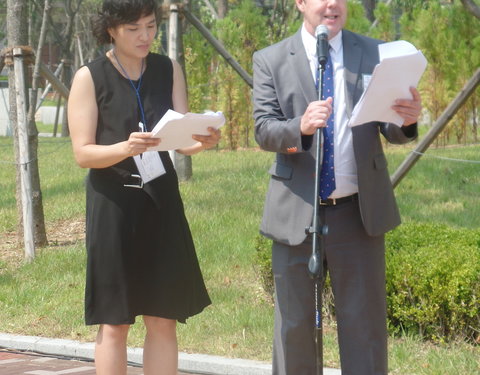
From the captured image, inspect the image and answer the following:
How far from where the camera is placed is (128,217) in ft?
15.3

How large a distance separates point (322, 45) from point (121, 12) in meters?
1.08

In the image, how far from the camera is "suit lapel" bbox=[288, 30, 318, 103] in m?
4.19

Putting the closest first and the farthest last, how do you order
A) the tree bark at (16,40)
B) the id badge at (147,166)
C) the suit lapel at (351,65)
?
the suit lapel at (351,65) < the id badge at (147,166) < the tree bark at (16,40)

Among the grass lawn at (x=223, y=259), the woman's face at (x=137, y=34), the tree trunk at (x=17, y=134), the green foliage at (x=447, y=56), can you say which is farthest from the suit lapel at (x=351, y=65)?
the green foliage at (x=447, y=56)

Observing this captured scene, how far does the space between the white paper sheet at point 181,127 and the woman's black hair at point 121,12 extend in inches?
19.9

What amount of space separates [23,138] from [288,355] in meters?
5.65

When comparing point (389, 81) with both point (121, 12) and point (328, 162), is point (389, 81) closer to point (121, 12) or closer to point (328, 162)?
point (328, 162)

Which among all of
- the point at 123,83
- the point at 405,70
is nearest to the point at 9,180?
the point at 123,83

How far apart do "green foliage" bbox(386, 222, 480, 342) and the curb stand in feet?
2.37

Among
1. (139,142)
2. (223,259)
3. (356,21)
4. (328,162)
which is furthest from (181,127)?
(356,21)

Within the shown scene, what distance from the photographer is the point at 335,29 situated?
412 centimetres

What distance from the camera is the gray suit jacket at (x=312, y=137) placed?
13.6 feet

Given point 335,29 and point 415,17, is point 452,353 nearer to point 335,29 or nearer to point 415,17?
point 335,29

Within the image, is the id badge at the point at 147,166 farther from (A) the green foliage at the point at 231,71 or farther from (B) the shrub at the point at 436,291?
(A) the green foliage at the point at 231,71
